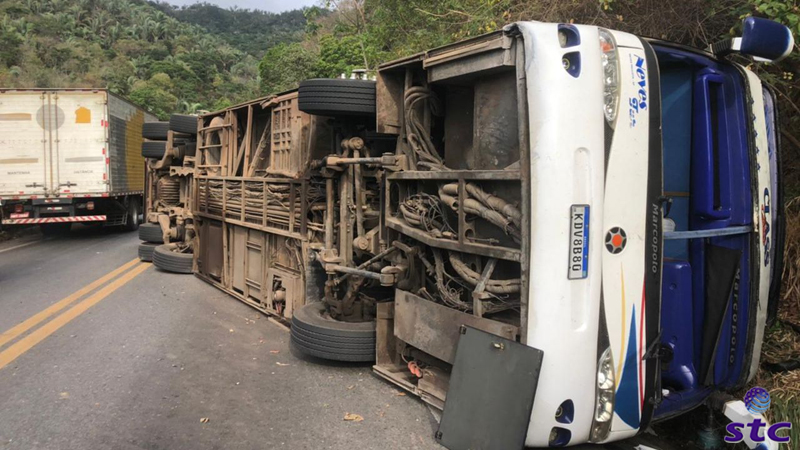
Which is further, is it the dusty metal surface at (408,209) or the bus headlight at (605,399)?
the dusty metal surface at (408,209)

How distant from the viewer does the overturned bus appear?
278cm

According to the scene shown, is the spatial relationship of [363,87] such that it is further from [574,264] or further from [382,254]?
[574,264]

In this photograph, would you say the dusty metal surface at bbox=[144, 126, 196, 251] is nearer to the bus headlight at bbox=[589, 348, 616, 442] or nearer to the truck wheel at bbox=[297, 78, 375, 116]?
the truck wheel at bbox=[297, 78, 375, 116]

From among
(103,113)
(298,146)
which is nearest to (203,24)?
(103,113)

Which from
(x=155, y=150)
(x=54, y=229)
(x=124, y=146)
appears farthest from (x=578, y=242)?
(x=54, y=229)

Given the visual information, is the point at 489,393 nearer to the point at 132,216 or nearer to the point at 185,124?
the point at 185,124

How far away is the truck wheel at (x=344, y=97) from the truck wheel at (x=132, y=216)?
13.2 m

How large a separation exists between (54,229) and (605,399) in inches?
673

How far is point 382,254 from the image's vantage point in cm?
437

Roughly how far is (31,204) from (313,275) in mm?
10572

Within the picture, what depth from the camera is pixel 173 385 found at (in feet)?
14.3

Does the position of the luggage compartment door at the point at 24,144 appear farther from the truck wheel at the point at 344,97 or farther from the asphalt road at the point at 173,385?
the truck wheel at the point at 344,97

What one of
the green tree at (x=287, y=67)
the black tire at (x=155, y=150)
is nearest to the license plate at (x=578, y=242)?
the black tire at (x=155, y=150)

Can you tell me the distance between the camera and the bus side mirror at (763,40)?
3051mm
